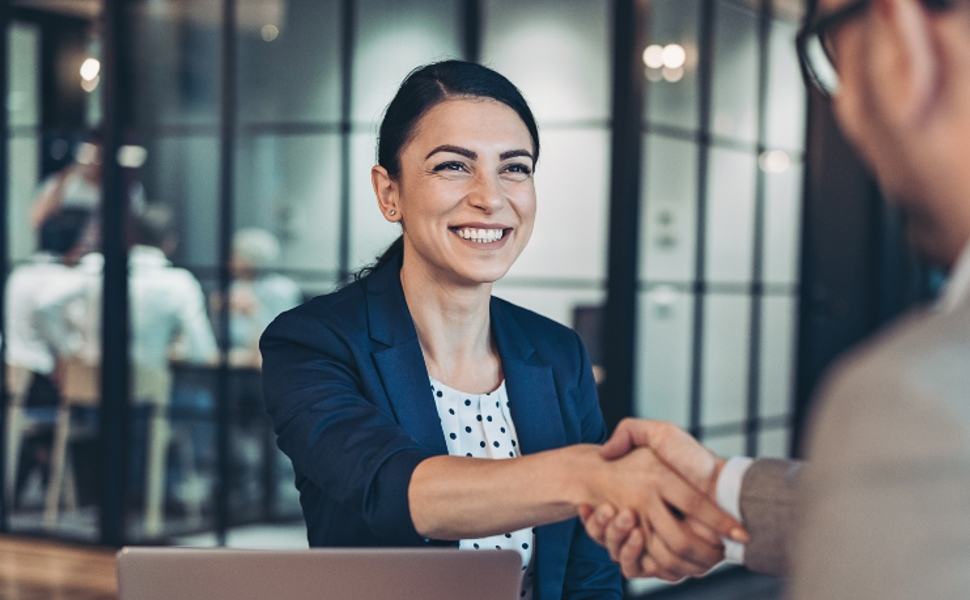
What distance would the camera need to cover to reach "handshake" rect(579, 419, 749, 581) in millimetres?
1089

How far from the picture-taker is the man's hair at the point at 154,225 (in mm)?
4895

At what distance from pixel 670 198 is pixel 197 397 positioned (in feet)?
7.45

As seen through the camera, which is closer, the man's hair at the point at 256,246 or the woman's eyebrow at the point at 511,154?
the woman's eyebrow at the point at 511,154

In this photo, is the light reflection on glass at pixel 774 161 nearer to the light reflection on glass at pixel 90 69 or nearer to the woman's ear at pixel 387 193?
the light reflection on glass at pixel 90 69

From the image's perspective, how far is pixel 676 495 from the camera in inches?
43.7

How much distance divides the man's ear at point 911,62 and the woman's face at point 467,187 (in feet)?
3.32

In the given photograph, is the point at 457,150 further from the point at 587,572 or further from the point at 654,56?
the point at 654,56

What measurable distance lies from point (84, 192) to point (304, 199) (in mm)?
1273

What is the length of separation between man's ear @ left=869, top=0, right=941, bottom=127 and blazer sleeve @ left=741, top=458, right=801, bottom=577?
1.49ft

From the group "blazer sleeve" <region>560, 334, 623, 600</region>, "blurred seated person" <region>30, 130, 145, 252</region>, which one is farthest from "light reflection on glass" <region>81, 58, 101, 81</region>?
"blazer sleeve" <region>560, 334, 623, 600</region>

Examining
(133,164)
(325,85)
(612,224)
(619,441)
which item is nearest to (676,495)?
(619,441)

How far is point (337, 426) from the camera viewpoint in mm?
1353

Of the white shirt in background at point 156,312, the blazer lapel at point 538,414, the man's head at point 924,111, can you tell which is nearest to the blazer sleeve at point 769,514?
the man's head at point 924,111

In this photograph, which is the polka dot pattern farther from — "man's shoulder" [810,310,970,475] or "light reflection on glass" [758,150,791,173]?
"light reflection on glass" [758,150,791,173]
